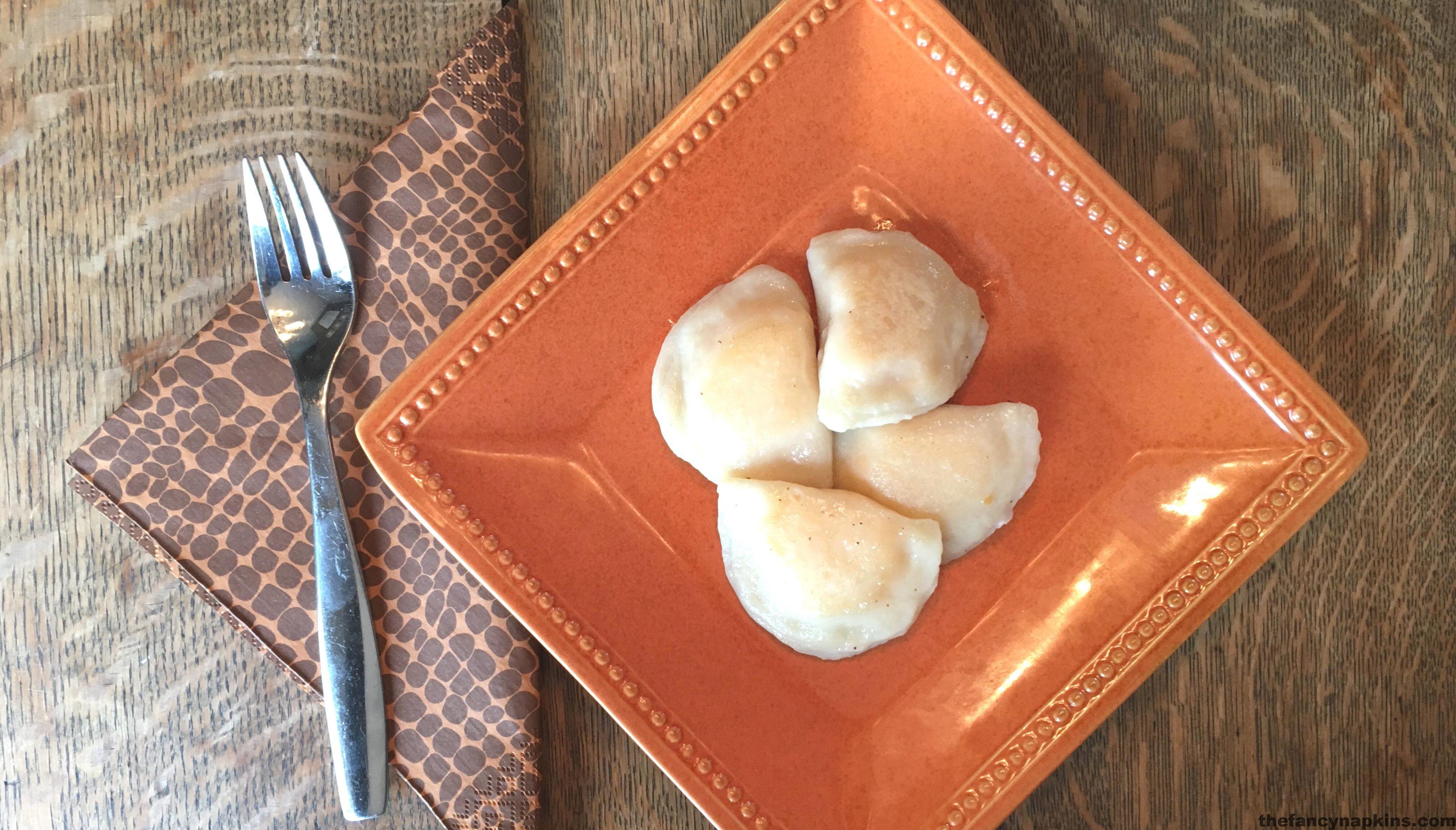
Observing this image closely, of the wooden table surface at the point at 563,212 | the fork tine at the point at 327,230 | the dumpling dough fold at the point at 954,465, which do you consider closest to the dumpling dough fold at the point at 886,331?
the dumpling dough fold at the point at 954,465

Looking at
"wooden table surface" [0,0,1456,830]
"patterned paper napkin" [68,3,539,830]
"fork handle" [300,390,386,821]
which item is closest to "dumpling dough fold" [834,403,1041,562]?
"wooden table surface" [0,0,1456,830]

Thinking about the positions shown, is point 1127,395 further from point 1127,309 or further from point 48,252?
point 48,252

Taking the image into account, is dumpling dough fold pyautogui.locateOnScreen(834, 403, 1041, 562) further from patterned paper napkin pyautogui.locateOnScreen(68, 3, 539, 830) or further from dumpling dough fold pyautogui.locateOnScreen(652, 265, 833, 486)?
patterned paper napkin pyautogui.locateOnScreen(68, 3, 539, 830)

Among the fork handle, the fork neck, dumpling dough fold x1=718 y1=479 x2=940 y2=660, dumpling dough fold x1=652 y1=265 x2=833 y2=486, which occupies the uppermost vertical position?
dumpling dough fold x1=652 y1=265 x2=833 y2=486

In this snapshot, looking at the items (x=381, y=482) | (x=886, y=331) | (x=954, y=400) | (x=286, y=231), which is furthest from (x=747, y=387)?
(x=286, y=231)

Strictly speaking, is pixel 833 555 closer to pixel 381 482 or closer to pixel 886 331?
pixel 886 331
